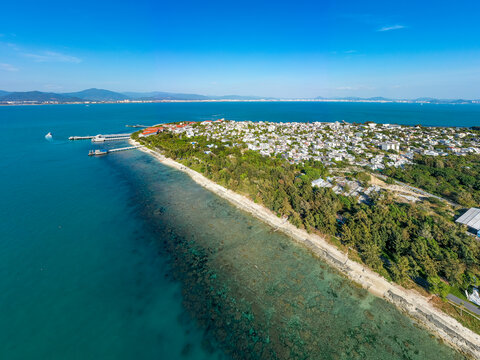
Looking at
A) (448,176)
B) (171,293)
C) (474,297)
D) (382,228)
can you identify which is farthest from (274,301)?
(448,176)

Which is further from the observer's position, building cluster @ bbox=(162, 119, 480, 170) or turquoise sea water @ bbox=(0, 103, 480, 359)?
building cluster @ bbox=(162, 119, 480, 170)

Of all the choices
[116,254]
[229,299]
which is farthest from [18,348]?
[229,299]

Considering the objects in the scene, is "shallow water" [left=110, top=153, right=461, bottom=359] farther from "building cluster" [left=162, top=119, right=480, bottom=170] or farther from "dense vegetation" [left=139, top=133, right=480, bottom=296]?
"building cluster" [left=162, top=119, right=480, bottom=170]

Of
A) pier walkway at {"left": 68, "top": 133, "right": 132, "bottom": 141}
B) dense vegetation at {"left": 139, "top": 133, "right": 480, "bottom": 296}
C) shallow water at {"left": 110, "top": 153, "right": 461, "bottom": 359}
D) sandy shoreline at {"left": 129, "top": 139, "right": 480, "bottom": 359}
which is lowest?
shallow water at {"left": 110, "top": 153, "right": 461, "bottom": 359}

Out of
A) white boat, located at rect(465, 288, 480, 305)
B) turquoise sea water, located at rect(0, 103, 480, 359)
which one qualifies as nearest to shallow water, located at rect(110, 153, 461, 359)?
turquoise sea water, located at rect(0, 103, 480, 359)

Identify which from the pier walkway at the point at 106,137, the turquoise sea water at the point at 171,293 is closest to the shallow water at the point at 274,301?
the turquoise sea water at the point at 171,293

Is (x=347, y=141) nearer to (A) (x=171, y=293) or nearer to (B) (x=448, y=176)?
(B) (x=448, y=176)
